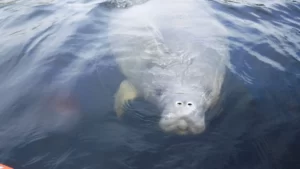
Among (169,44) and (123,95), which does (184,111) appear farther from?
(169,44)

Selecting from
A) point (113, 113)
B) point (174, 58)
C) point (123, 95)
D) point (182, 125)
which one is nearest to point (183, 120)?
point (182, 125)

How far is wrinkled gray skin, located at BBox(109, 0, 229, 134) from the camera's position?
436 cm

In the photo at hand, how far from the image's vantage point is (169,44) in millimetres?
5789

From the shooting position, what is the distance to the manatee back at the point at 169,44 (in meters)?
5.09

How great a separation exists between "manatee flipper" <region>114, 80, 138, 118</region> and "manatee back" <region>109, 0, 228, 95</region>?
0.15 meters

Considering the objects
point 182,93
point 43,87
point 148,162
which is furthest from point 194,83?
point 43,87

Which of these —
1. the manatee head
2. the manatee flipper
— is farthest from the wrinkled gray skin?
the manatee flipper

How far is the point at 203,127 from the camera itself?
4070 mm

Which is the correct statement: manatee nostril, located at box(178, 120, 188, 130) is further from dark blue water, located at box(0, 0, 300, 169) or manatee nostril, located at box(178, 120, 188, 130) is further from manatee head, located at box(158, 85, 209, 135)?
dark blue water, located at box(0, 0, 300, 169)

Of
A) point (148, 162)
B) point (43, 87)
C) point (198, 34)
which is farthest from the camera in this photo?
point (198, 34)

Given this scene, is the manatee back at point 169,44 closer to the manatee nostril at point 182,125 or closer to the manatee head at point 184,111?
the manatee head at point 184,111

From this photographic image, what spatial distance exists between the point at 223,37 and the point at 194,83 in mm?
1776

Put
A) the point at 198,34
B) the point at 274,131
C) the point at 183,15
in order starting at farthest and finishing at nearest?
1. the point at 183,15
2. the point at 198,34
3. the point at 274,131

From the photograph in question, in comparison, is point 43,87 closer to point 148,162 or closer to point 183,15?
point 148,162
